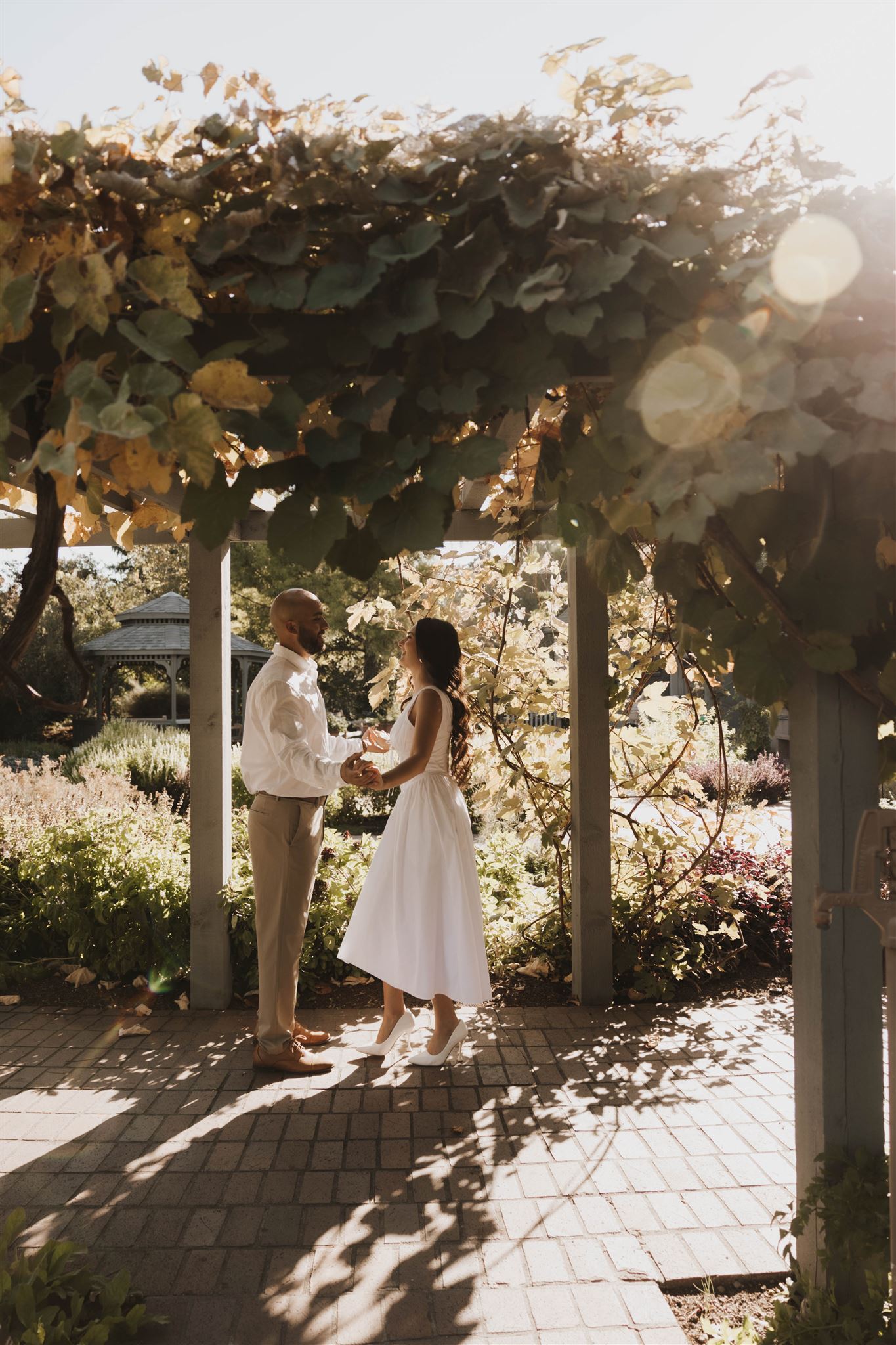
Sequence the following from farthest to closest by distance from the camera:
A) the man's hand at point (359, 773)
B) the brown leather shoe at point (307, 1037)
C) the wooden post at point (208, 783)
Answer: the wooden post at point (208, 783) → the brown leather shoe at point (307, 1037) → the man's hand at point (359, 773)

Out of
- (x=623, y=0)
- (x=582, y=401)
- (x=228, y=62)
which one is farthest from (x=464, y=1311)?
(x=623, y=0)

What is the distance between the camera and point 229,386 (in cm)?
160

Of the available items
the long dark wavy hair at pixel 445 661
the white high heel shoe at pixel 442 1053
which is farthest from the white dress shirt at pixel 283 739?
the white high heel shoe at pixel 442 1053

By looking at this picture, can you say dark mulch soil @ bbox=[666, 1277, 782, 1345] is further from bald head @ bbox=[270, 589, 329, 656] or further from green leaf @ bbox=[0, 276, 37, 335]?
green leaf @ bbox=[0, 276, 37, 335]

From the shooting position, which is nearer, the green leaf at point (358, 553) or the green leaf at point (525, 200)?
the green leaf at point (525, 200)

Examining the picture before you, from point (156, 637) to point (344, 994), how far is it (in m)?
13.1

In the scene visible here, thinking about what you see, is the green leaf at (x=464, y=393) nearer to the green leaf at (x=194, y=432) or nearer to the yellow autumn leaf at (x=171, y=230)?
the green leaf at (x=194, y=432)

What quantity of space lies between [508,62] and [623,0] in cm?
46

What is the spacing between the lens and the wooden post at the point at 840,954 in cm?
204

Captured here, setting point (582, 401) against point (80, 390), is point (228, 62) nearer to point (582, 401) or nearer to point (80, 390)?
point (80, 390)

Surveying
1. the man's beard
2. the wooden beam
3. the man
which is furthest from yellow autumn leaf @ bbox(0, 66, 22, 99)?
the wooden beam

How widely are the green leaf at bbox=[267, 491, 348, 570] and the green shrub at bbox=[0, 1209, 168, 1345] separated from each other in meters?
1.74

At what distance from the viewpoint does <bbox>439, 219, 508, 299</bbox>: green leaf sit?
161 cm

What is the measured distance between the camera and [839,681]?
2.05 m
